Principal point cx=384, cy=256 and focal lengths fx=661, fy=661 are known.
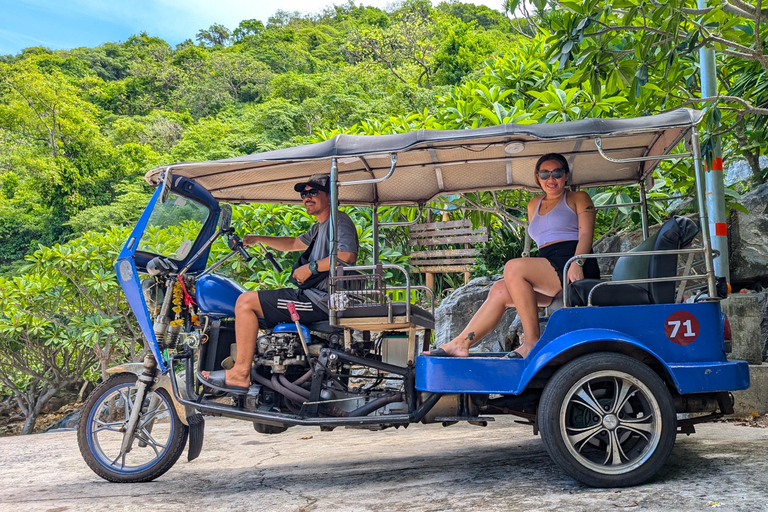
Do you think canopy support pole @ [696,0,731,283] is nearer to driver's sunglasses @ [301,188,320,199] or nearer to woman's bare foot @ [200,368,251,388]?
driver's sunglasses @ [301,188,320,199]

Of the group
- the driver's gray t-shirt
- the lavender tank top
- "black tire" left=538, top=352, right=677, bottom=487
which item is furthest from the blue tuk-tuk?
the lavender tank top

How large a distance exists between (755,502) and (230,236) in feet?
10.7

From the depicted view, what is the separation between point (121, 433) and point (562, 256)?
297cm

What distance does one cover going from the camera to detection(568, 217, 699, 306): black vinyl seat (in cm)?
357

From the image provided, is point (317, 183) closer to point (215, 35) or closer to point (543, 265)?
point (543, 265)

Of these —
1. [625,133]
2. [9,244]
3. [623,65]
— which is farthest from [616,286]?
[9,244]

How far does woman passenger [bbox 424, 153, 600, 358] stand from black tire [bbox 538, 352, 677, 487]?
387mm

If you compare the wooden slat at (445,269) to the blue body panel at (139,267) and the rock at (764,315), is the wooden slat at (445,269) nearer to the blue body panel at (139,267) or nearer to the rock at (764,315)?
the rock at (764,315)

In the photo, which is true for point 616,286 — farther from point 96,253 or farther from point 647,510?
Answer: point 96,253

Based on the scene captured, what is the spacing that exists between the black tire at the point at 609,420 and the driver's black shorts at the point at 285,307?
146 cm

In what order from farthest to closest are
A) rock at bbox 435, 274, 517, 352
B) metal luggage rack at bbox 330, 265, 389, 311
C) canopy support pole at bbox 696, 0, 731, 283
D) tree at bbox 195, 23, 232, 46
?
tree at bbox 195, 23, 232, 46 < rock at bbox 435, 274, 517, 352 < canopy support pole at bbox 696, 0, 731, 283 < metal luggage rack at bbox 330, 265, 389, 311

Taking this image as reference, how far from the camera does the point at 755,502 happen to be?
2.83 metres

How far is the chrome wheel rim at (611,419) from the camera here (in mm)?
3357

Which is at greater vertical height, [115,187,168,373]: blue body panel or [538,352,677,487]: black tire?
[115,187,168,373]: blue body panel
